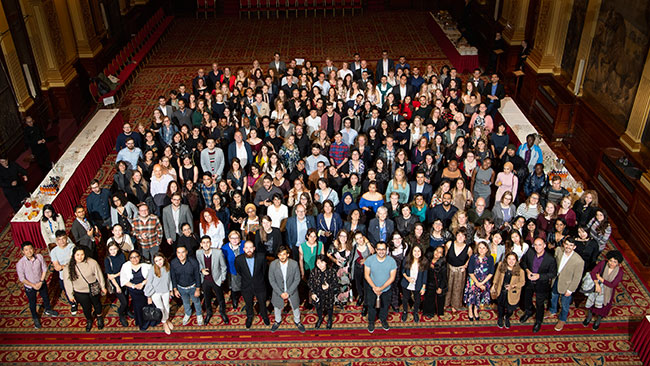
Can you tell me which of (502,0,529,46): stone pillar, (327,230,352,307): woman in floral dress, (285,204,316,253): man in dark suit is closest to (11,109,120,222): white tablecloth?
(285,204,316,253): man in dark suit

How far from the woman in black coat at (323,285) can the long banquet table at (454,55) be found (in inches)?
397

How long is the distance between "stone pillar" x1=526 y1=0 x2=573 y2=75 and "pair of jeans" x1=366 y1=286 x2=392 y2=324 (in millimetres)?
8009

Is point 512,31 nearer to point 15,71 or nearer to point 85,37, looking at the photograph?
point 85,37

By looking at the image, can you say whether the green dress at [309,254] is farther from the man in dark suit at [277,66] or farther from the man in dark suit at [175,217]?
the man in dark suit at [277,66]

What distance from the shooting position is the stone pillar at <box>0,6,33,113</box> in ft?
38.6

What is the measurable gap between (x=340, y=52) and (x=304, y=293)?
11.1 metres

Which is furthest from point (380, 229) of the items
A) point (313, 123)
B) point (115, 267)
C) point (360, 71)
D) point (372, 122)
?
point (360, 71)

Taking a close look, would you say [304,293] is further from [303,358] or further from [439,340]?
[439,340]

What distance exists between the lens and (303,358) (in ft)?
24.8

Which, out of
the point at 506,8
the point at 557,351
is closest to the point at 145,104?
the point at 506,8

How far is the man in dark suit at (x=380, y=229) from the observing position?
25.8 feet

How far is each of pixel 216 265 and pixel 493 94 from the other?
718 centimetres

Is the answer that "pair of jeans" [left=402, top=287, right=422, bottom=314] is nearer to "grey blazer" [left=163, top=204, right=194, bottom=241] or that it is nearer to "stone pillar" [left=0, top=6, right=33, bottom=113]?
"grey blazer" [left=163, top=204, right=194, bottom=241]

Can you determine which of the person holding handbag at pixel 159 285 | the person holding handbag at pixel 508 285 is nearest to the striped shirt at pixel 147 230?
the person holding handbag at pixel 159 285
